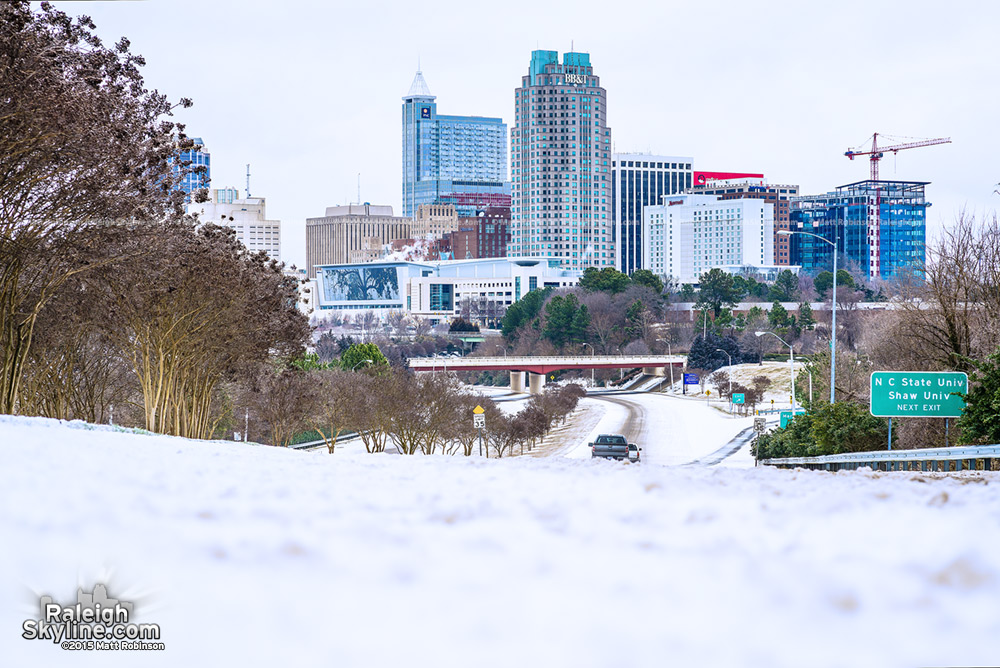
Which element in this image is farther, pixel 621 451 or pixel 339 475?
pixel 621 451

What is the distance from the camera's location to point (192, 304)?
30.1 meters

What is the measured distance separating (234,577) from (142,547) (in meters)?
0.42

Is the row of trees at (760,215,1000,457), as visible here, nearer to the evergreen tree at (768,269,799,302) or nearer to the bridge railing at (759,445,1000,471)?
the bridge railing at (759,445,1000,471)

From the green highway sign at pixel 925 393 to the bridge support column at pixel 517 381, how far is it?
10513cm

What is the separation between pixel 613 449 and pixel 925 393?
25222mm

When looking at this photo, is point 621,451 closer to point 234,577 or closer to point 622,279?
point 234,577

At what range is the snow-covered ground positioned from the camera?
2656mm

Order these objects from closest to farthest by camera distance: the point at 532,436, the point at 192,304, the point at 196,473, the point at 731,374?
1. the point at 196,473
2. the point at 192,304
3. the point at 532,436
4. the point at 731,374

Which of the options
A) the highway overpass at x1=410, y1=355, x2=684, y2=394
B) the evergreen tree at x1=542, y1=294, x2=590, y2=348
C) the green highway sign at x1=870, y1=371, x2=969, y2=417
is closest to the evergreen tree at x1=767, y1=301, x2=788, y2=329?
the highway overpass at x1=410, y1=355, x2=684, y2=394

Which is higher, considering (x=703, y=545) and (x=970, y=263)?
(x=970, y=263)

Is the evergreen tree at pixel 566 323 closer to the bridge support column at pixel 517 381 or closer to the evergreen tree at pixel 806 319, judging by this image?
the bridge support column at pixel 517 381

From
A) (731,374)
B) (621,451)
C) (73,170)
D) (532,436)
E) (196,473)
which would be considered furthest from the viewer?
(731,374)

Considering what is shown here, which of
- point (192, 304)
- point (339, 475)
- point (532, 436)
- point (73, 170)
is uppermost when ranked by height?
point (73, 170)

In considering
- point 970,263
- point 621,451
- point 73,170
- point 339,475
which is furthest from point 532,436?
point 339,475
